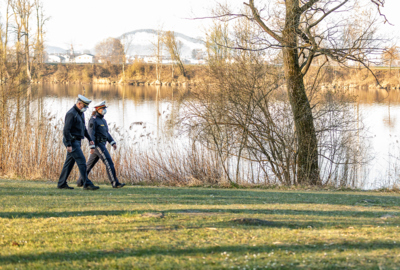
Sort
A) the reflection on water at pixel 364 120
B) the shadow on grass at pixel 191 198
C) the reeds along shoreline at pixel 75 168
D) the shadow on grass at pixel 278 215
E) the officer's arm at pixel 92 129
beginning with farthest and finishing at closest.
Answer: the reflection on water at pixel 364 120 → the reeds along shoreline at pixel 75 168 → the officer's arm at pixel 92 129 → the shadow on grass at pixel 191 198 → the shadow on grass at pixel 278 215

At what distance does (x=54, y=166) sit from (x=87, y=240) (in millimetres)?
11063

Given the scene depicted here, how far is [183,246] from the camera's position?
4902 millimetres

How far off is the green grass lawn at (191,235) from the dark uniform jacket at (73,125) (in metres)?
2.15

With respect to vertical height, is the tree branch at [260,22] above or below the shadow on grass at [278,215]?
above

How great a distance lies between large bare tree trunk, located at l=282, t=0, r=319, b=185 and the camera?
15109 mm

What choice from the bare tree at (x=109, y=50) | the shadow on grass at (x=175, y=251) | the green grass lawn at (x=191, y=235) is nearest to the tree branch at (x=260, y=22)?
the green grass lawn at (x=191, y=235)

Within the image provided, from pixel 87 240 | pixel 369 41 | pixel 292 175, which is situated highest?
pixel 369 41

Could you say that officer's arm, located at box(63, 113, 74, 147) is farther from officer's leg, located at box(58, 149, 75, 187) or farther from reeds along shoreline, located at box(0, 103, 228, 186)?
reeds along shoreline, located at box(0, 103, 228, 186)

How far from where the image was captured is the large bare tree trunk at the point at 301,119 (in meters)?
15.1

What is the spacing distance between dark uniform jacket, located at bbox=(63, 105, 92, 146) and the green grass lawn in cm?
215

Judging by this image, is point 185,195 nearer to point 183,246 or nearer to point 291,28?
point 183,246

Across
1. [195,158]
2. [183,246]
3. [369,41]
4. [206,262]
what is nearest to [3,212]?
[183,246]

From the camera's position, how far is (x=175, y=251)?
15.5 ft

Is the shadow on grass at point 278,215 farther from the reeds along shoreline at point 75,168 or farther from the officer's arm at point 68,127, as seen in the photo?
the reeds along shoreline at point 75,168
